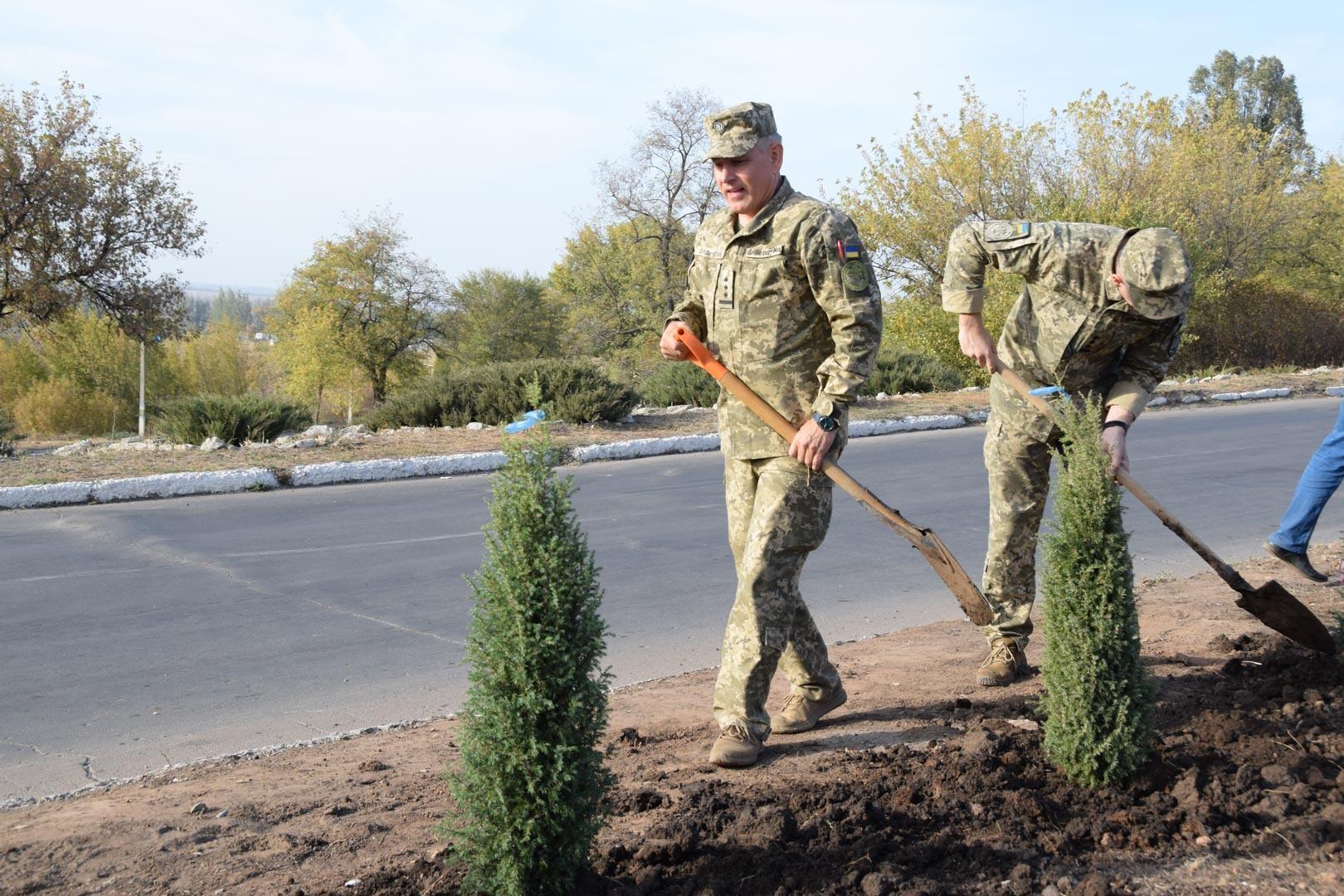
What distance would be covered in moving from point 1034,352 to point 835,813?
2.36m

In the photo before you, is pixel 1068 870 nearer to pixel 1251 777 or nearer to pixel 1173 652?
pixel 1251 777

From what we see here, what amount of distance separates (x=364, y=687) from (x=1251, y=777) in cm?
351

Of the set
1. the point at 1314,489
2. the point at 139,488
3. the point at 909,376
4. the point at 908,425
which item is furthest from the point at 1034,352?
the point at 909,376

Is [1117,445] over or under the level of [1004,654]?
over

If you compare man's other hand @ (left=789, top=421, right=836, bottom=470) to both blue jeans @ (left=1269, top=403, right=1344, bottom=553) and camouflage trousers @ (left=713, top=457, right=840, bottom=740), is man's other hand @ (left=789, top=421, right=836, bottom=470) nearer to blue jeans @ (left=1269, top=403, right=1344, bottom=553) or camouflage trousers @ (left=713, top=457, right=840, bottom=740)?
camouflage trousers @ (left=713, top=457, right=840, bottom=740)

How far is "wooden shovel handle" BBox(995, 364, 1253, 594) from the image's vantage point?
4.09 m

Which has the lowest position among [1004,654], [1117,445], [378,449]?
[1004,654]

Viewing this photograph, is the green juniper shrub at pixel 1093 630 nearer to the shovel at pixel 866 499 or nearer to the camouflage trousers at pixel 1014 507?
the shovel at pixel 866 499

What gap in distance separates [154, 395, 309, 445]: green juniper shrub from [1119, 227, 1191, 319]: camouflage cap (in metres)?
12.6

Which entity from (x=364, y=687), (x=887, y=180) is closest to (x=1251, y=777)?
(x=364, y=687)

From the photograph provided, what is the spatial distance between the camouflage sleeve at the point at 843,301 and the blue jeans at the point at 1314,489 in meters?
3.32

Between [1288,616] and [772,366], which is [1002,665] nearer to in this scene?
[1288,616]

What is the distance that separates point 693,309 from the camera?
430 centimetres

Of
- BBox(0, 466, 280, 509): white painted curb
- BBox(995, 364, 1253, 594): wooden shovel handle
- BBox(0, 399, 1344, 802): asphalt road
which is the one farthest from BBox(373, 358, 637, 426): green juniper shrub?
BBox(995, 364, 1253, 594): wooden shovel handle
